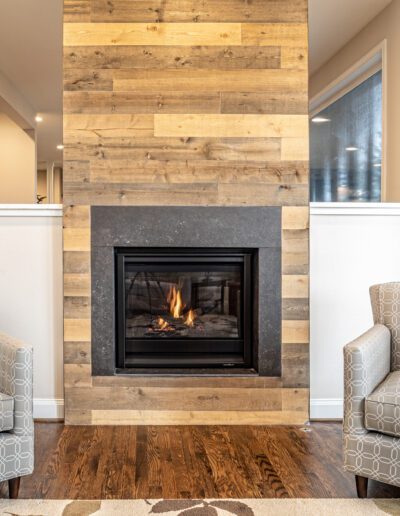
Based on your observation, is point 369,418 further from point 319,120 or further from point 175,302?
point 319,120

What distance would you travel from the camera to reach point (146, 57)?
318 cm

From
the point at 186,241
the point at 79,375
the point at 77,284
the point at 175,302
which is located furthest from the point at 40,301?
the point at 186,241

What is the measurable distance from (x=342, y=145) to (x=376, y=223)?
2141mm

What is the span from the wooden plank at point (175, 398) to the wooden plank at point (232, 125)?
1.40 metres

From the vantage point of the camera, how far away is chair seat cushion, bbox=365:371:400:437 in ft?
7.04

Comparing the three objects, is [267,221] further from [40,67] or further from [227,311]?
[40,67]

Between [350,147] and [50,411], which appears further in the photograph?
[350,147]

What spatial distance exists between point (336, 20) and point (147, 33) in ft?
5.99

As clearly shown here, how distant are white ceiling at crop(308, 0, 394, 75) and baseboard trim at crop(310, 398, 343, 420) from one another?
2676 mm

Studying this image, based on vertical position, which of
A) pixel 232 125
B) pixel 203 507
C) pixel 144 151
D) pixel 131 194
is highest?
pixel 232 125

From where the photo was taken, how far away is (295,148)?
3213 millimetres

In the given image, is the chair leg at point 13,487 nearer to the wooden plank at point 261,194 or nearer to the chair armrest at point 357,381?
the chair armrest at point 357,381

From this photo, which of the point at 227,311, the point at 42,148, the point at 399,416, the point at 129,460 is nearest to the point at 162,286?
the point at 227,311

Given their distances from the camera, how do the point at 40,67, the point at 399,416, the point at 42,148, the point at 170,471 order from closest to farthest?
the point at 399,416, the point at 170,471, the point at 40,67, the point at 42,148
